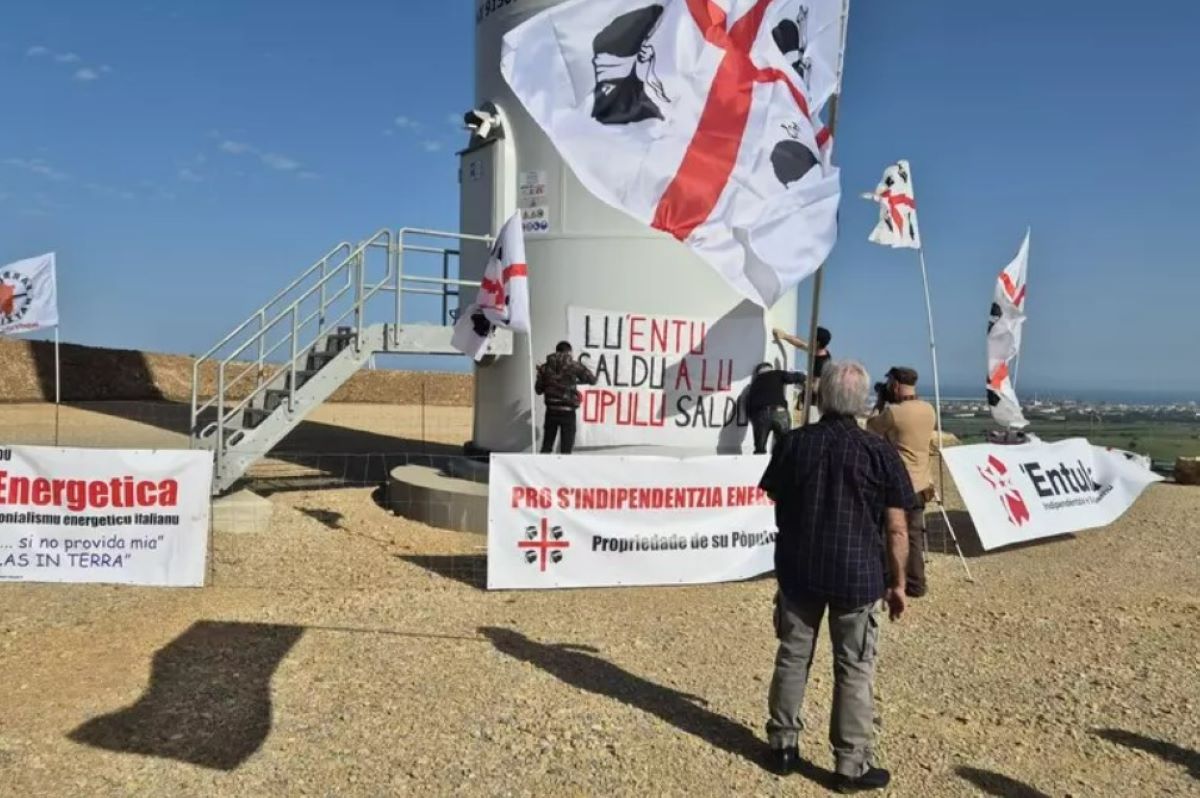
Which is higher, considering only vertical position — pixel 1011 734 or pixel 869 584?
pixel 869 584

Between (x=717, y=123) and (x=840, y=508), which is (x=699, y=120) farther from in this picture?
(x=840, y=508)

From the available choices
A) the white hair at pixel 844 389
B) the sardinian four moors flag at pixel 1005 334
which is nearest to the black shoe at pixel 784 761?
the white hair at pixel 844 389

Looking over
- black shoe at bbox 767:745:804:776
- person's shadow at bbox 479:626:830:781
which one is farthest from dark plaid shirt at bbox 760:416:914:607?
person's shadow at bbox 479:626:830:781

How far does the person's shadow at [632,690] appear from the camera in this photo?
5.12 m

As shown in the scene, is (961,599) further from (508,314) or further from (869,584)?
(508,314)

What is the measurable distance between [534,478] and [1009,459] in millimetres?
6000

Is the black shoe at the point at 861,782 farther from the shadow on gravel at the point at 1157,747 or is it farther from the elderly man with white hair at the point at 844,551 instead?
the shadow on gravel at the point at 1157,747

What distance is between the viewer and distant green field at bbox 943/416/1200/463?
54.3 ft

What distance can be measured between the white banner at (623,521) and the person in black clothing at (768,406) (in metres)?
3.20

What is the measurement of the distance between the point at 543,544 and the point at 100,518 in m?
3.84

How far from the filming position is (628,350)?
12156 mm

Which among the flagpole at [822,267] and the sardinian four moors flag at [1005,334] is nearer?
the flagpole at [822,267]

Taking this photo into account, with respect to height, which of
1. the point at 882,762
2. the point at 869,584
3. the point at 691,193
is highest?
the point at 691,193

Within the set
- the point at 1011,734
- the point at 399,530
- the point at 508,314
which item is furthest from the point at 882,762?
the point at 399,530
